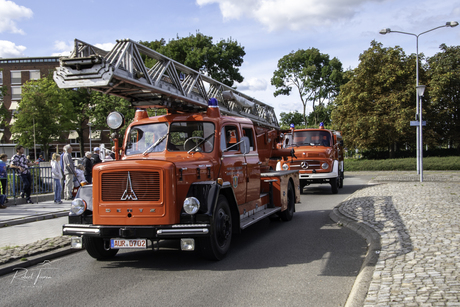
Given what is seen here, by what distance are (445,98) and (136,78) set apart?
3965cm

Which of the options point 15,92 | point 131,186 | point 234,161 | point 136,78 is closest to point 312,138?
point 234,161

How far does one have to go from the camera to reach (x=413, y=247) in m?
6.55

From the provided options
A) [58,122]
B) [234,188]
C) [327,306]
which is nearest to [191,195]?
[234,188]

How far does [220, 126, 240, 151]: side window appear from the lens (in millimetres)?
7688

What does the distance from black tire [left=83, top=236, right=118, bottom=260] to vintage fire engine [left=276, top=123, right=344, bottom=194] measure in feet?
32.6

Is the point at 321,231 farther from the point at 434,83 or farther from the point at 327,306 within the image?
the point at 434,83

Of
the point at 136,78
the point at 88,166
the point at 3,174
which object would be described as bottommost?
the point at 3,174

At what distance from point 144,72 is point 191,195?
7.32ft

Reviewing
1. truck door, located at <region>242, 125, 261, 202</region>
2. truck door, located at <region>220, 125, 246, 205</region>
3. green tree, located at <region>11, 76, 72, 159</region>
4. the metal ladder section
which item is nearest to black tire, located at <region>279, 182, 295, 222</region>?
truck door, located at <region>242, 125, 261, 202</region>

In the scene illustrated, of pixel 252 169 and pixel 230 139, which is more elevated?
pixel 230 139

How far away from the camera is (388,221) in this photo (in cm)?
888

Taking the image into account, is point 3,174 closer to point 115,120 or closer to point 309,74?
point 115,120

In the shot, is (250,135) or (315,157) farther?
(315,157)

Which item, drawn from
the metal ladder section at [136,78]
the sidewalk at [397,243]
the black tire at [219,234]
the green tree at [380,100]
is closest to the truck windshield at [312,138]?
the sidewalk at [397,243]
